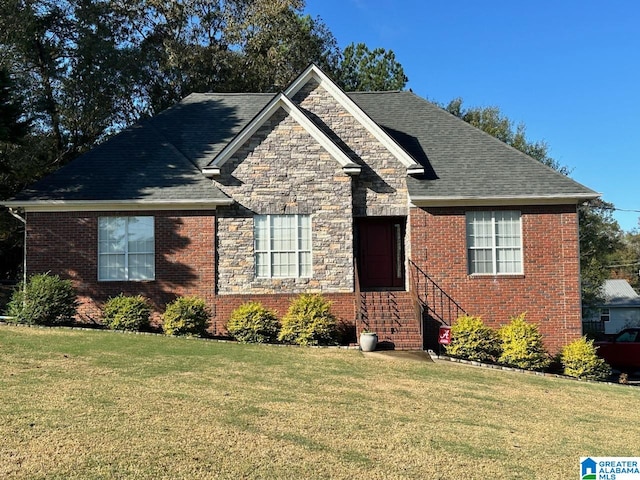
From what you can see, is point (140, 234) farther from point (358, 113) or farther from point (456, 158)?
point (456, 158)

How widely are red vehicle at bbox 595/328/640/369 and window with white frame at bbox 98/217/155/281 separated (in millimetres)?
14264

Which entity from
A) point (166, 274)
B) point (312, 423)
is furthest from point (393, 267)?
point (312, 423)

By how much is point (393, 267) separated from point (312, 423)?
10.5 metres

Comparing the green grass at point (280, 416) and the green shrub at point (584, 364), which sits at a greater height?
the green grass at point (280, 416)

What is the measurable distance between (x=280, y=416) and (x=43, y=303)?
9.56m

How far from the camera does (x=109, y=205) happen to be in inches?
627

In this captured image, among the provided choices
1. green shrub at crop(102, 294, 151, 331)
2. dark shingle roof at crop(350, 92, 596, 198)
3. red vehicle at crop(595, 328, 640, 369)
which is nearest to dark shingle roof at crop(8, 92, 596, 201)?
dark shingle roof at crop(350, 92, 596, 198)

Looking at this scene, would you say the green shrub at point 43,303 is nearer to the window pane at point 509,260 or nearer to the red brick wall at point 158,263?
the red brick wall at point 158,263

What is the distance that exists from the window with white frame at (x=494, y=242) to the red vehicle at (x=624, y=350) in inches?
194

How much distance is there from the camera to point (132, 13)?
3162 cm

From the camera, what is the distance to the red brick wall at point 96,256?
52.4 ft

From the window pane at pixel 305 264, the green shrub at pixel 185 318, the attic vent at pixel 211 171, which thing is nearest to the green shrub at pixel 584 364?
the window pane at pixel 305 264

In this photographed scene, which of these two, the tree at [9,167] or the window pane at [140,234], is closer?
the tree at [9,167]

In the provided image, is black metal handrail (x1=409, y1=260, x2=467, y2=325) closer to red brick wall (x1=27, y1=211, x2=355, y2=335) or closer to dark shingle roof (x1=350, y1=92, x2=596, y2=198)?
red brick wall (x1=27, y1=211, x2=355, y2=335)
